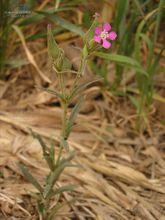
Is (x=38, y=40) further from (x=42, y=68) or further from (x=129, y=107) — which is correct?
(x=129, y=107)

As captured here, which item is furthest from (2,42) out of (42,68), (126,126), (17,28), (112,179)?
(112,179)

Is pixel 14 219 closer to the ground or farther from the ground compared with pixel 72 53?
closer to the ground

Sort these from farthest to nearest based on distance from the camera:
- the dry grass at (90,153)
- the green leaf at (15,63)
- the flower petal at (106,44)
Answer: the green leaf at (15,63), the dry grass at (90,153), the flower petal at (106,44)

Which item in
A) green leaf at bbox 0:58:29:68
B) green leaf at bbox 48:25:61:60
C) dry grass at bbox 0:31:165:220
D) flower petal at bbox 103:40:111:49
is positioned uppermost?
flower petal at bbox 103:40:111:49

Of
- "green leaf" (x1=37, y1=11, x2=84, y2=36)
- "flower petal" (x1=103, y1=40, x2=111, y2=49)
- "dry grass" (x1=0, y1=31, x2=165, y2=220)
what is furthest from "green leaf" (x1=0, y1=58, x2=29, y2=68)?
"flower petal" (x1=103, y1=40, x2=111, y2=49)

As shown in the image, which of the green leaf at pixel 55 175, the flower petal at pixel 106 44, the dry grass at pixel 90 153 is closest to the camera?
the flower petal at pixel 106 44

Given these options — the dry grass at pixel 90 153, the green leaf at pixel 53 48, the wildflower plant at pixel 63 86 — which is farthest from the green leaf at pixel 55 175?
the green leaf at pixel 53 48

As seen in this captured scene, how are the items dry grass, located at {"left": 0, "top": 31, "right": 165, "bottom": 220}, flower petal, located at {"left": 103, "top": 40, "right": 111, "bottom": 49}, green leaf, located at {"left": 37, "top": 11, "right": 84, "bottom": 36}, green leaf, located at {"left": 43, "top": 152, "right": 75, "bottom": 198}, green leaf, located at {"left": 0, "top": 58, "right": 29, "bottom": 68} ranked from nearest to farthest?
flower petal, located at {"left": 103, "top": 40, "right": 111, "bottom": 49}, green leaf, located at {"left": 43, "top": 152, "right": 75, "bottom": 198}, dry grass, located at {"left": 0, "top": 31, "right": 165, "bottom": 220}, green leaf, located at {"left": 37, "top": 11, "right": 84, "bottom": 36}, green leaf, located at {"left": 0, "top": 58, "right": 29, "bottom": 68}

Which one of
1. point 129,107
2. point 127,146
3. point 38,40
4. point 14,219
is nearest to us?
point 14,219

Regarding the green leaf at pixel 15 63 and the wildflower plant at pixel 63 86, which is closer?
the wildflower plant at pixel 63 86

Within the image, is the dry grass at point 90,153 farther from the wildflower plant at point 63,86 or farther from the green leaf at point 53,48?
the green leaf at point 53,48

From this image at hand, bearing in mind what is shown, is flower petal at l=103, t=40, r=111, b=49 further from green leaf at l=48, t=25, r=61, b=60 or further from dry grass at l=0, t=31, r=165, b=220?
dry grass at l=0, t=31, r=165, b=220
